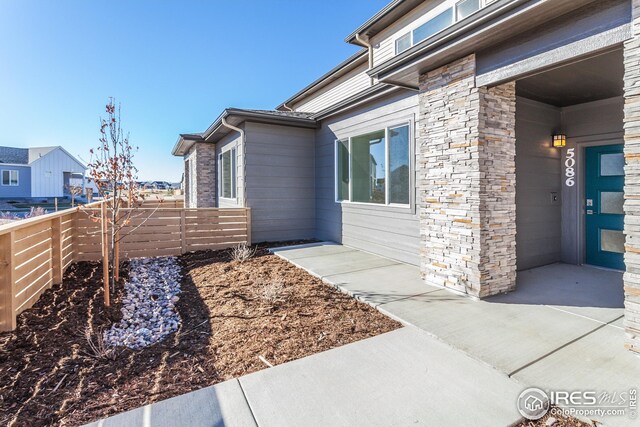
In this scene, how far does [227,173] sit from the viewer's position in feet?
33.1

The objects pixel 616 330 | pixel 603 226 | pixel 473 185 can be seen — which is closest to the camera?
pixel 616 330

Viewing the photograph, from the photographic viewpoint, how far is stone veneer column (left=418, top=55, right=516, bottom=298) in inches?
152

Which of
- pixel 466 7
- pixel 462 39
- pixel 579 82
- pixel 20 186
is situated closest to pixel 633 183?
pixel 462 39

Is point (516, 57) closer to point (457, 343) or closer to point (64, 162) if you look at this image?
point (457, 343)

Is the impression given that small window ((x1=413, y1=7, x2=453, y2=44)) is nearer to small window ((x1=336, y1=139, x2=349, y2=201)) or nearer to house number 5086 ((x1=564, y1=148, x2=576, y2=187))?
small window ((x1=336, y1=139, x2=349, y2=201))

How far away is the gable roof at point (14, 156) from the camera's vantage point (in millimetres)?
28000

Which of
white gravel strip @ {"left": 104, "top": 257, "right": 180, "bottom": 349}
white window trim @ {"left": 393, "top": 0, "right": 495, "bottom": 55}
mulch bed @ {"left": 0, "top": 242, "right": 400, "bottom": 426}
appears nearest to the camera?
mulch bed @ {"left": 0, "top": 242, "right": 400, "bottom": 426}

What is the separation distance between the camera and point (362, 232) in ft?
22.2

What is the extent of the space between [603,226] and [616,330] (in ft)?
10.3

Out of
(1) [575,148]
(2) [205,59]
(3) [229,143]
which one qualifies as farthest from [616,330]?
(2) [205,59]

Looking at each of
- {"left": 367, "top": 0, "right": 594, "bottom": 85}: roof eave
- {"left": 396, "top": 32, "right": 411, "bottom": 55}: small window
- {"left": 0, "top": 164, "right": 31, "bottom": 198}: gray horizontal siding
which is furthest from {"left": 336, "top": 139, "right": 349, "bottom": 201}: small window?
{"left": 0, "top": 164, "right": 31, "bottom": 198}: gray horizontal siding

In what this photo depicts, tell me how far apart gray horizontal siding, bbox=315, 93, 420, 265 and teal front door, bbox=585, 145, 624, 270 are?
9.98 feet

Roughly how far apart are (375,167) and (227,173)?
18.1 feet

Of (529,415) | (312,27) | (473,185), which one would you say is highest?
(312,27)
